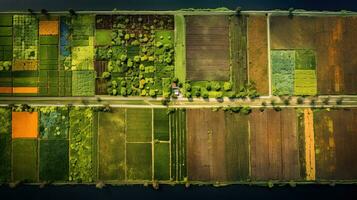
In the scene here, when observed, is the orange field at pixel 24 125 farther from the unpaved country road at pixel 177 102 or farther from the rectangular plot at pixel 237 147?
the rectangular plot at pixel 237 147

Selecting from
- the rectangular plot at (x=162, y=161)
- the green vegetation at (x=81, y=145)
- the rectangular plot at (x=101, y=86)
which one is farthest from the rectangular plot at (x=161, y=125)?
the green vegetation at (x=81, y=145)

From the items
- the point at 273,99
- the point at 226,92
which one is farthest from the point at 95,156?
the point at 273,99

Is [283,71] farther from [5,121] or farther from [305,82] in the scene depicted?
[5,121]

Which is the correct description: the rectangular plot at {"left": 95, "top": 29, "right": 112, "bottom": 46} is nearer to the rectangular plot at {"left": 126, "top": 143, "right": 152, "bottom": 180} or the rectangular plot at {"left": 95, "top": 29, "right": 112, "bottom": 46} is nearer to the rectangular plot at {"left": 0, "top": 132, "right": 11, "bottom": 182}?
the rectangular plot at {"left": 126, "top": 143, "right": 152, "bottom": 180}

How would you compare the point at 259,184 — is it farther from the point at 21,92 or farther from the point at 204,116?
the point at 21,92

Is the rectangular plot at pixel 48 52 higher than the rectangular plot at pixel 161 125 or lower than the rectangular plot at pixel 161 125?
higher

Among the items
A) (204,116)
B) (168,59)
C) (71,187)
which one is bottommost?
(71,187)
